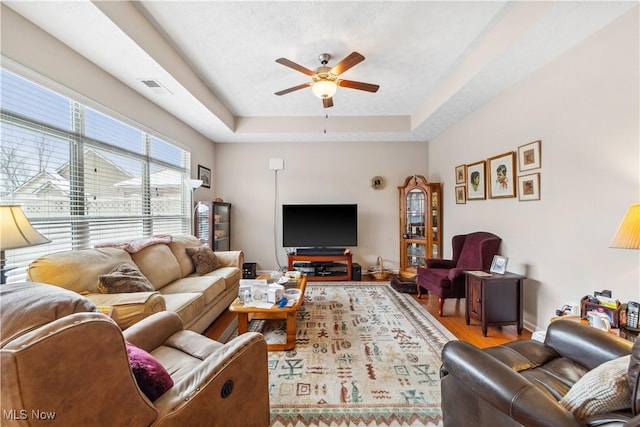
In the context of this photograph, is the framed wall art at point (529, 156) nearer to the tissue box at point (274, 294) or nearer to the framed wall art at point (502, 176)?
the framed wall art at point (502, 176)

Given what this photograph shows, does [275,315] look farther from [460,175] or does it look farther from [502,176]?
[460,175]

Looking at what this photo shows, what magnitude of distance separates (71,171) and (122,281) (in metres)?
1.08

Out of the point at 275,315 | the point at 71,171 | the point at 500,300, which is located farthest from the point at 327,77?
the point at 500,300

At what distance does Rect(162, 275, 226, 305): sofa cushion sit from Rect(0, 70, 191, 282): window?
803 millimetres

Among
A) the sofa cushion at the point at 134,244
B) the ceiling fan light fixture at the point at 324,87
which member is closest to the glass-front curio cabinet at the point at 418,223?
the ceiling fan light fixture at the point at 324,87

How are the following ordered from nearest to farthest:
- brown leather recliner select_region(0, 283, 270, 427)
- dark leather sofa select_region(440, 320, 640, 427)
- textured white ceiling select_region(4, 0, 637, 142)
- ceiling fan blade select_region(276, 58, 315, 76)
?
brown leather recliner select_region(0, 283, 270, 427) → dark leather sofa select_region(440, 320, 640, 427) → textured white ceiling select_region(4, 0, 637, 142) → ceiling fan blade select_region(276, 58, 315, 76)

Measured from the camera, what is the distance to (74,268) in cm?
188

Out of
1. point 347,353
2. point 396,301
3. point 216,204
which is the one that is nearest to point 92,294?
point 347,353

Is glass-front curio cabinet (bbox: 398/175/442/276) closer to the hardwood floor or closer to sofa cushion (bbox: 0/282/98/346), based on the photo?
the hardwood floor

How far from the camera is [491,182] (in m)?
3.15

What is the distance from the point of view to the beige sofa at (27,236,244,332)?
1.73 metres

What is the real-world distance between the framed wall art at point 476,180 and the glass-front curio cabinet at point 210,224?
Answer: 3.88 meters

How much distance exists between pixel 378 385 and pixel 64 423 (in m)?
1.70

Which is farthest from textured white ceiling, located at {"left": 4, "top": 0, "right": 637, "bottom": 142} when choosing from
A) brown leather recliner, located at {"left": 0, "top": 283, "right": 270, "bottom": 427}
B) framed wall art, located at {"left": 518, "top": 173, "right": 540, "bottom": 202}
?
brown leather recliner, located at {"left": 0, "top": 283, "right": 270, "bottom": 427}
